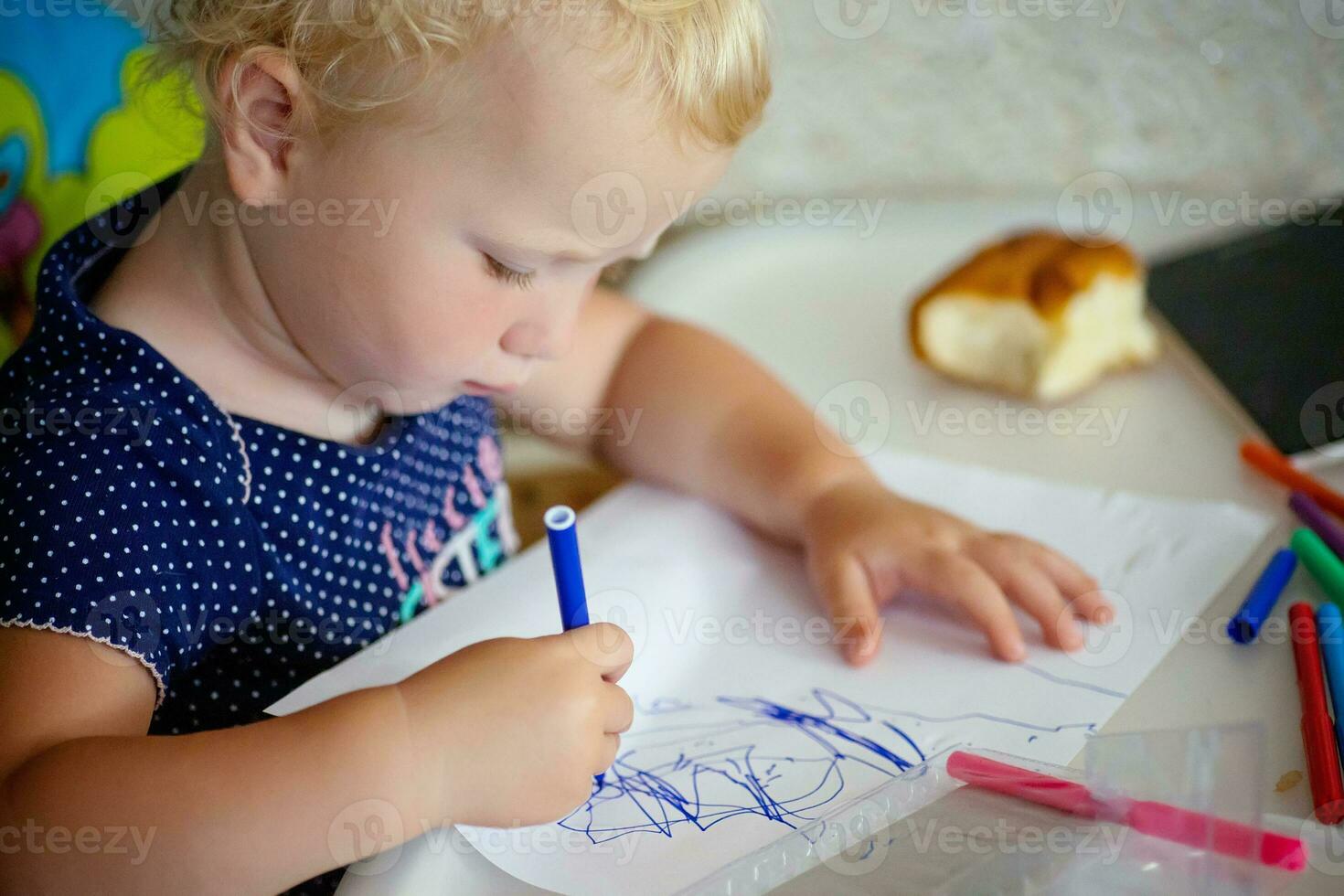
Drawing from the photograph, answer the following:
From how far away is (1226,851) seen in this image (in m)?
0.39

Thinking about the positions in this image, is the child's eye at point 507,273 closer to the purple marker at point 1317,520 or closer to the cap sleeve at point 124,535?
the cap sleeve at point 124,535

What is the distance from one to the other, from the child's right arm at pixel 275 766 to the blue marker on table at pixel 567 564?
10 millimetres

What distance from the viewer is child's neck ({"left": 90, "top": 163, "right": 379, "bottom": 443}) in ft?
1.93

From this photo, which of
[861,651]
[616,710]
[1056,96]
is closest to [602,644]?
[616,710]

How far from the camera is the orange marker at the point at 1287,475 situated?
62 centimetres

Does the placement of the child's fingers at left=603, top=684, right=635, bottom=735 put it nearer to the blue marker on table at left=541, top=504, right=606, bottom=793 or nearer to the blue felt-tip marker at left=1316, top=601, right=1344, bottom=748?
the blue marker on table at left=541, top=504, right=606, bottom=793

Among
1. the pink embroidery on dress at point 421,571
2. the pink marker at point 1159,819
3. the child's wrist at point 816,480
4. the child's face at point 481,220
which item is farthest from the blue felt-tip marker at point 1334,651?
the pink embroidery on dress at point 421,571

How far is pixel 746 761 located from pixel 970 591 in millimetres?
148

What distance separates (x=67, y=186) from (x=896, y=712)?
0.59 m

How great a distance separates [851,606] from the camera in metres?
0.60

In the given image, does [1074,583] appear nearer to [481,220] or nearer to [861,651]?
[861,651]

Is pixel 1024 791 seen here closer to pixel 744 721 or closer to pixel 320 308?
pixel 744 721

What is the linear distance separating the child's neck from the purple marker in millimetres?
508
